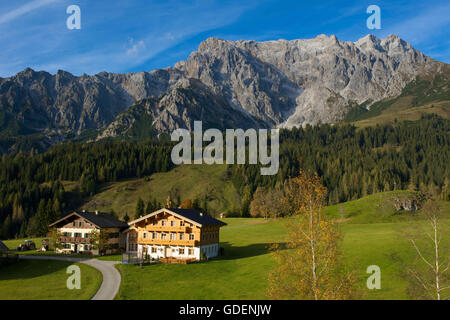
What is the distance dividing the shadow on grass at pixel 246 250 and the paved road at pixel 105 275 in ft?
70.5

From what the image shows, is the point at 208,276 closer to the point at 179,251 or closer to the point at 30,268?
the point at 179,251

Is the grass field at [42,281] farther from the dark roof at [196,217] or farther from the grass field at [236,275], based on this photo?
the dark roof at [196,217]

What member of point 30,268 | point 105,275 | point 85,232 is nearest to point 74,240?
point 85,232

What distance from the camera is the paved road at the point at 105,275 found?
47306mm

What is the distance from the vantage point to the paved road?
155ft

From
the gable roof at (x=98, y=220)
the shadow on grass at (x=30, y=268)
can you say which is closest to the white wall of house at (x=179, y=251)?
the gable roof at (x=98, y=220)

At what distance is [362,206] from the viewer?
423ft

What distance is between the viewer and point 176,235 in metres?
77.6

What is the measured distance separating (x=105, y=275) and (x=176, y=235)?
2038cm

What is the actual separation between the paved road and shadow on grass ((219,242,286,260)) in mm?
21475

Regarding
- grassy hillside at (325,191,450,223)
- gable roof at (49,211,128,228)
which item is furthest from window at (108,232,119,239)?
grassy hillside at (325,191,450,223)

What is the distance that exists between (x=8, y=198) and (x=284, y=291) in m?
209
